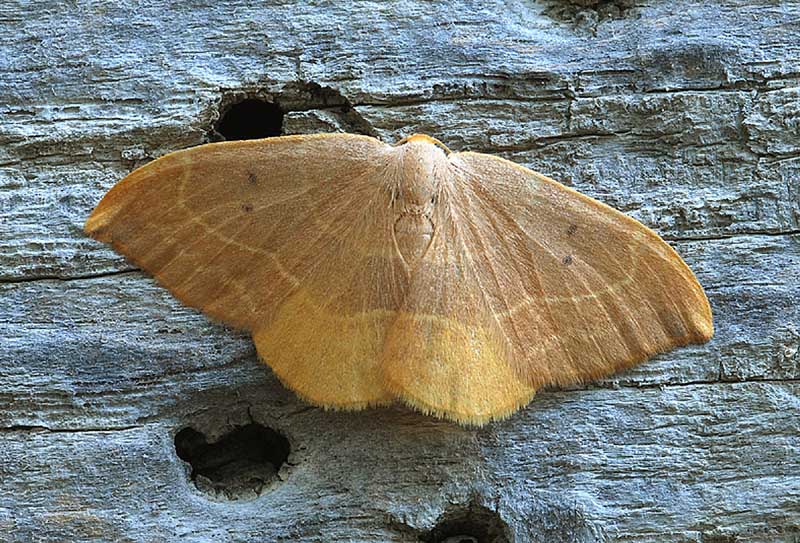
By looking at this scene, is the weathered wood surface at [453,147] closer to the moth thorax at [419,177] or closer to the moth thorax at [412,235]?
the moth thorax at [419,177]

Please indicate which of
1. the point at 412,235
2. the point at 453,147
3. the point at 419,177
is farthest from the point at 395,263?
the point at 453,147

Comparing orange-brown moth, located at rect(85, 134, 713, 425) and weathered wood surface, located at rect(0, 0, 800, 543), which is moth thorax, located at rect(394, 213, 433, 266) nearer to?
orange-brown moth, located at rect(85, 134, 713, 425)

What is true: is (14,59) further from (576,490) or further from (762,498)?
(762,498)

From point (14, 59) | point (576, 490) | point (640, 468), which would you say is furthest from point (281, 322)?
point (14, 59)

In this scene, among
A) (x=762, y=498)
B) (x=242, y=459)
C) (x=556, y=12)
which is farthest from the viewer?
(x=556, y=12)

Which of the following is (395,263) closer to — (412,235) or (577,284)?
(412,235)

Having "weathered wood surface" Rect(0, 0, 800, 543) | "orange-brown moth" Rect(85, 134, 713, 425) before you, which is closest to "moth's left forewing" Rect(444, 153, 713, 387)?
"orange-brown moth" Rect(85, 134, 713, 425)
